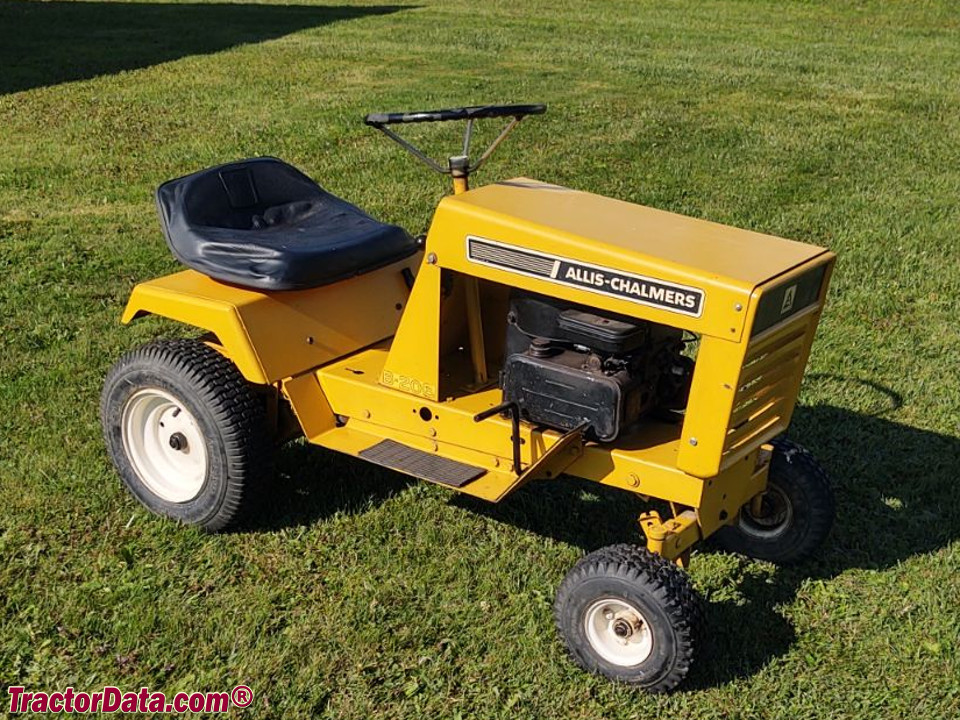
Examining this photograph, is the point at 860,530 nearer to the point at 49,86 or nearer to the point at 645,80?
the point at 645,80

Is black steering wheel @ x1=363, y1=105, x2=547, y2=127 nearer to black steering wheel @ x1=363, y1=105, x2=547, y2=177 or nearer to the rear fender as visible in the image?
black steering wheel @ x1=363, y1=105, x2=547, y2=177

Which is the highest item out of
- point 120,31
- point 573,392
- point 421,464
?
point 573,392

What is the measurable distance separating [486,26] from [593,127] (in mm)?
5809

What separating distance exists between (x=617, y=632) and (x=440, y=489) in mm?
1242

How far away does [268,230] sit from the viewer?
4562mm

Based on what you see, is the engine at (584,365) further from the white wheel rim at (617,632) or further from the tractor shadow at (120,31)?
the tractor shadow at (120,31)

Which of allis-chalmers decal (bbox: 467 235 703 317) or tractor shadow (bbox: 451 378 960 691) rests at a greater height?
allis-chalmers decal (bbox: 467 235 703 317)

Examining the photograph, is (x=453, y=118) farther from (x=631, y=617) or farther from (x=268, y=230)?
(x=631, y=617)

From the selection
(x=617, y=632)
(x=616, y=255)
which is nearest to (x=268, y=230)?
(x=616, y=255)

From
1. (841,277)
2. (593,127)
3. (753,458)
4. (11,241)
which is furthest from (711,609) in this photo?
(593,127)

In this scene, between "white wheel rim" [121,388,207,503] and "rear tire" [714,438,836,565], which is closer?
"rear tire" [714,438,836,565]

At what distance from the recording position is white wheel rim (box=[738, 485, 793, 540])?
4.16 m

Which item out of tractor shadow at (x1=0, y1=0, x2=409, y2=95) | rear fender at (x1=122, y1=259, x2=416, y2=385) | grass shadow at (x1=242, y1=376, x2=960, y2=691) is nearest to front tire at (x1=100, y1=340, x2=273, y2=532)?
rear fender at (x1=122, y1=259, x2=416, y2=385)

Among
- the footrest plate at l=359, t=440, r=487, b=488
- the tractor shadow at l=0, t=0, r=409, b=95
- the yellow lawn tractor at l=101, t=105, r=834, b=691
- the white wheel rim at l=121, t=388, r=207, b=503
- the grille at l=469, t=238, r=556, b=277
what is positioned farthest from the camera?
the tractor shadow at l=0, t=0, r=409, b=95
